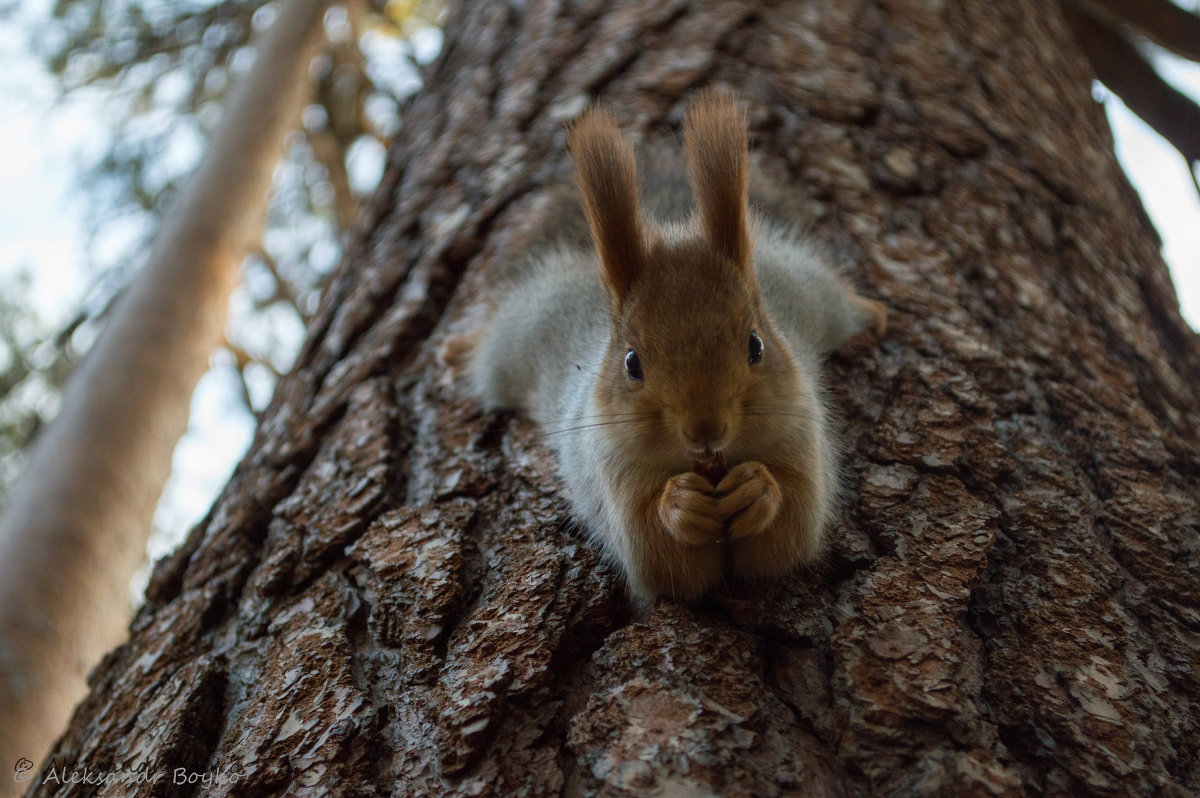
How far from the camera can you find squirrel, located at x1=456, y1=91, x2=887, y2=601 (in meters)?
1.24

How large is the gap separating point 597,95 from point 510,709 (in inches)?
66.3

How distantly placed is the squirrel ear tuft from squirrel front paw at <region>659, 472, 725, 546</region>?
1.44 ft

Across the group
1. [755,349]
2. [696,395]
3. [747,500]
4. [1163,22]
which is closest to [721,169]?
[755,349]

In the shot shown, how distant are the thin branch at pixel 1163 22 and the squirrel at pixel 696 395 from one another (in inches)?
80.4

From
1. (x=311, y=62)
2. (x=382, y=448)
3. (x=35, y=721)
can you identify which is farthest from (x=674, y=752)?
(x=311, y=62)

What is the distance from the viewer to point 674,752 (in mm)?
938

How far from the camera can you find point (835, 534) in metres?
1.26

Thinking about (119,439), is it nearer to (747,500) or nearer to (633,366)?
(633,366)

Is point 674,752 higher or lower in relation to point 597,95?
higher

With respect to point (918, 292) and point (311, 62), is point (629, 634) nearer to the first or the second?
point (918, 292)

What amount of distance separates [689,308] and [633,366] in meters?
0.13

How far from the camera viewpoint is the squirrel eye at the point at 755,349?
1369mm

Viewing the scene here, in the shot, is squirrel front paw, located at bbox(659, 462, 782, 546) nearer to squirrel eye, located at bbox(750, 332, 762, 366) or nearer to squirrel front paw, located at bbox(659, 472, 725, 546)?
squirrel front paw, located at bbox(659, 472, 725, 546)

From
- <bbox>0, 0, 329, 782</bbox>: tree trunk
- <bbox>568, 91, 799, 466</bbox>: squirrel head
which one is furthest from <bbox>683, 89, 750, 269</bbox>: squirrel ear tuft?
<bbox>0, 0, 329, 782</bbox>: tree trunk
